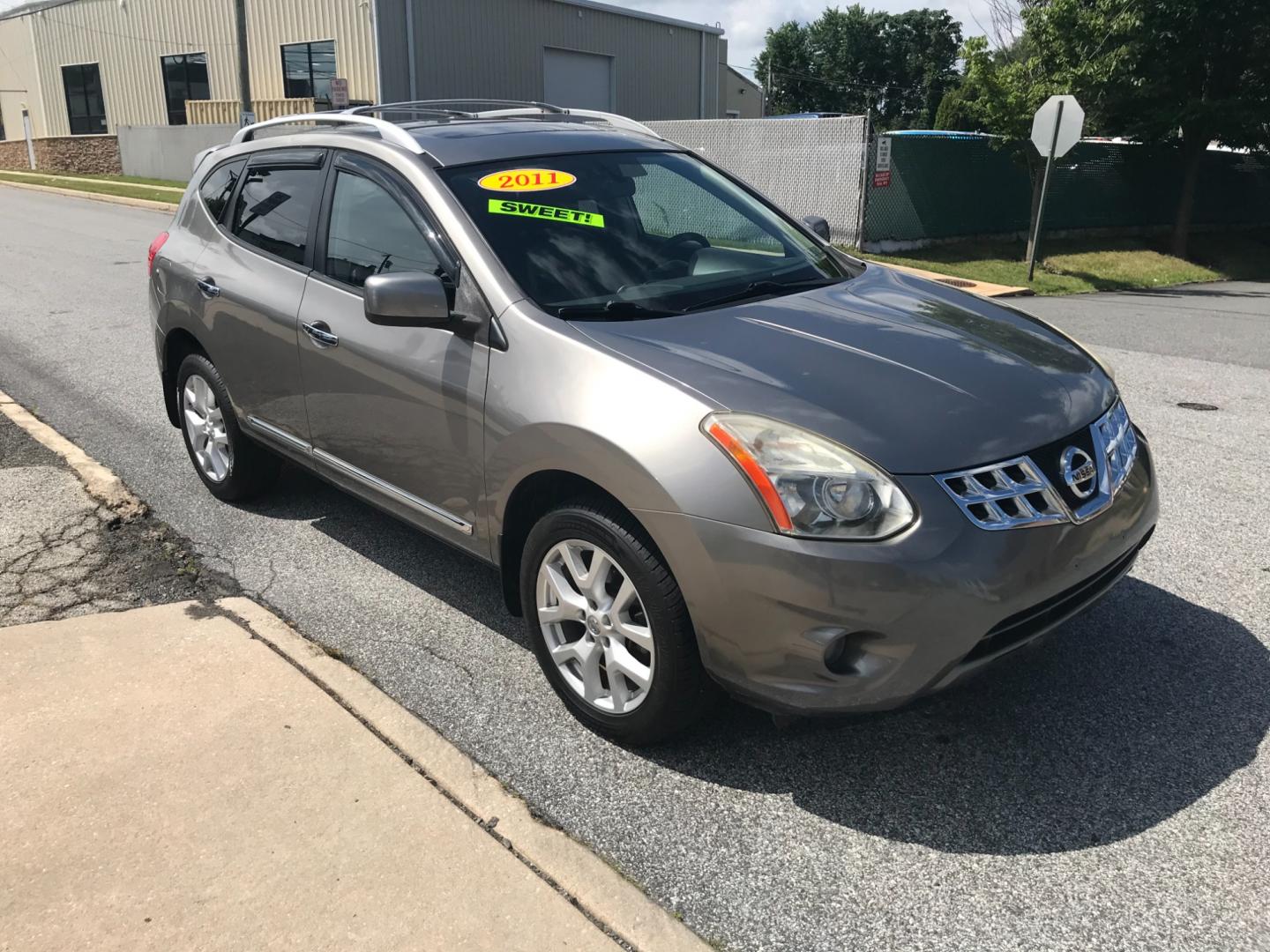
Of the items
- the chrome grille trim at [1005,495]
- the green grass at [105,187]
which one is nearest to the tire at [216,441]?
the chrome grille trim at [1005,495]

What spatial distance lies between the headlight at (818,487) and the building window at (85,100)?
4371cm

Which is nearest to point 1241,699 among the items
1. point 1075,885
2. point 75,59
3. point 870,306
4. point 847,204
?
point 1075,885

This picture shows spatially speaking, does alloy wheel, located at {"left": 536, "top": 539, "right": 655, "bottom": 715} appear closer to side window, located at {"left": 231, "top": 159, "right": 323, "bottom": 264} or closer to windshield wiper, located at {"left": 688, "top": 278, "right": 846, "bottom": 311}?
windshield wiper, located at {"left": 688, "top": 278, "right": 846, "bottom": 311}

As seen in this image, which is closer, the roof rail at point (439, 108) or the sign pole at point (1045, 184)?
the roof rail at point (439, 108)

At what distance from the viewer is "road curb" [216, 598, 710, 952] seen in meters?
2.42

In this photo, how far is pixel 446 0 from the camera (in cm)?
2798

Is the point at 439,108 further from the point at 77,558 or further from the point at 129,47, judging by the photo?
the point at 129,47

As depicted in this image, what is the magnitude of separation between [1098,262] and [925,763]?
18.5 metres

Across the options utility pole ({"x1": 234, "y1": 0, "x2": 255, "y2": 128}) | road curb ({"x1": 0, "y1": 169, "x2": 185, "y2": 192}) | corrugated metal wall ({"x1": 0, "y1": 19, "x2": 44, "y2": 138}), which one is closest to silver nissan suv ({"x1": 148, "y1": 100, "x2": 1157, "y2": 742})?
utility pole ({"x1": 234, "y1": 0, "x2": 255, "y2": 128})

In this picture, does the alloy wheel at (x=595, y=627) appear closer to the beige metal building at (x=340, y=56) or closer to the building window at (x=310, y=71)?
the beige metal building at (x=340, y=56)

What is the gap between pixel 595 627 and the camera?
10.0ft

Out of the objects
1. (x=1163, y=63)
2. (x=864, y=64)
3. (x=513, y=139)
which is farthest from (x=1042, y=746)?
(x=864, y=64)

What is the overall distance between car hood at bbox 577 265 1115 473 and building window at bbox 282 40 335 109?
28.5 metres

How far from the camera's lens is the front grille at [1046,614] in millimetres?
2682
